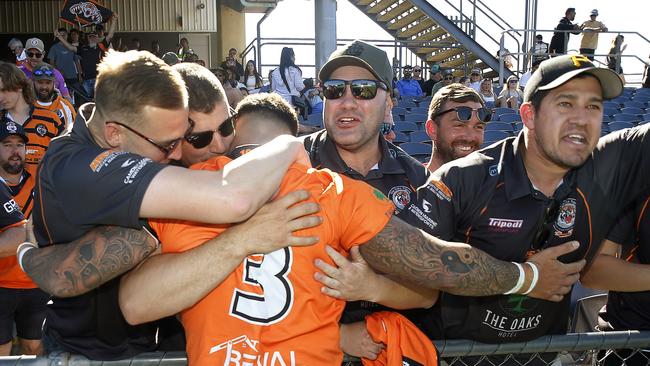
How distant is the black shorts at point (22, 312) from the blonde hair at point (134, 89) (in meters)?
2.83

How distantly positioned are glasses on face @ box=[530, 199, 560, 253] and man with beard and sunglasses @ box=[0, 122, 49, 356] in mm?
3289

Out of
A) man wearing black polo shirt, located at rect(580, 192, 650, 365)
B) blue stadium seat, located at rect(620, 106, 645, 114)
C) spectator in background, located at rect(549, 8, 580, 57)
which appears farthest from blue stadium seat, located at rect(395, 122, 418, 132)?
man wearing black polo shirt, located at rect(580, 192, 650, 365)

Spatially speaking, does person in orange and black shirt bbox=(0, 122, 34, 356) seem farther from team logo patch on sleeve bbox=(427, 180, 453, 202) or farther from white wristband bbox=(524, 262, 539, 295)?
white wristband bbox=(524, 262, 539, 295)

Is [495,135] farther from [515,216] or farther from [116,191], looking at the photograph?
[116,191]

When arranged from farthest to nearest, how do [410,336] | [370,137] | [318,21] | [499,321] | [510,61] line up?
[510,61] < [318,21] < [370,137] < [499,321] < [410,336]

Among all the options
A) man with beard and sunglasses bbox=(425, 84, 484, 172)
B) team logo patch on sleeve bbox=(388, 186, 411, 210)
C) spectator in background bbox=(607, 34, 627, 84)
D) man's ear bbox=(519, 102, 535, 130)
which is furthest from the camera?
spectator in background bbox=(607, 34, 627, 84)

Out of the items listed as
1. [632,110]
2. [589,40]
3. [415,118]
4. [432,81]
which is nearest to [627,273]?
[415,118]

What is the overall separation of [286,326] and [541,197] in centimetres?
133

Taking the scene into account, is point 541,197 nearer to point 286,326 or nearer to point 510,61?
point 286,326

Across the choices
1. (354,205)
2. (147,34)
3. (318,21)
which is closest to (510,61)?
(318,21)

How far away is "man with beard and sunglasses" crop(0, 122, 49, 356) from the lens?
435 centimetres

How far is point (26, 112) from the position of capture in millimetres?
6336

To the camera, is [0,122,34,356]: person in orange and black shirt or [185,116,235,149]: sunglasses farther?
[0,122,34,356]: person in orange and black shirt

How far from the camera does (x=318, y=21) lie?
49.1ft
